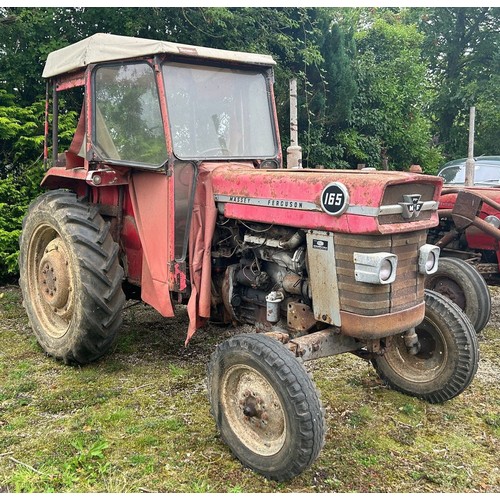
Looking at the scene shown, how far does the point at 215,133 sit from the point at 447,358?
2.25 metres

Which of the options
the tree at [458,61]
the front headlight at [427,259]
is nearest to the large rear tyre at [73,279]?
the front headlight at [427,259]

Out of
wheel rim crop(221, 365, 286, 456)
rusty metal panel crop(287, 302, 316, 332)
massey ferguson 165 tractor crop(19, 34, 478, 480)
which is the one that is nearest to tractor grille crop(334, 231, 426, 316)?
massey ferguson 165 tractor crop(19, 34, 478, 480)

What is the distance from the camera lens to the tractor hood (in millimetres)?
2752

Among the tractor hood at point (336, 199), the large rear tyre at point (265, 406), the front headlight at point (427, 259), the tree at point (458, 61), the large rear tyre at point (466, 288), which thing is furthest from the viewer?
the tree at point (458, 61)

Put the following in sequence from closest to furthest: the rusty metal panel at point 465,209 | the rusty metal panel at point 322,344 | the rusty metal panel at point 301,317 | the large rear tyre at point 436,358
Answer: the rusty metal panel at point 322,344
the rusty metal panel at point 301,317
the large rear tyre at point 436,358
the rusty metal panel at point 465,209

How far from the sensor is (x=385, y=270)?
2.80 metres

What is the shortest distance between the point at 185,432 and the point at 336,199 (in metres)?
1.65

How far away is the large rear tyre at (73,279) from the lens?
3811 mm

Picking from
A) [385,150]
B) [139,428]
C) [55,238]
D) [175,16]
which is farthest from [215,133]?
[385,150]

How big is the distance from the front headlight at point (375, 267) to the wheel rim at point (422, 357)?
1.01 meters

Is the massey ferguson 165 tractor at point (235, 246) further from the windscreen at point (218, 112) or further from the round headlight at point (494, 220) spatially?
the round headlight at point (494, 220)

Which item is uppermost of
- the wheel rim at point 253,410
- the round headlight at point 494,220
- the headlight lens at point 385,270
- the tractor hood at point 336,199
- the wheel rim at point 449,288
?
the tractor hood at point 336,199

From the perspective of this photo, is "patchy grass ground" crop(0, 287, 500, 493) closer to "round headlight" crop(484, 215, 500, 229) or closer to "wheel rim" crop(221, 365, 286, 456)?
"wheel rim" crop(221, 365, 286, 456)
